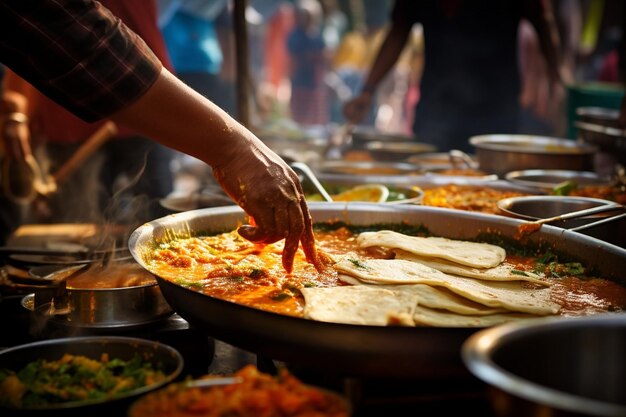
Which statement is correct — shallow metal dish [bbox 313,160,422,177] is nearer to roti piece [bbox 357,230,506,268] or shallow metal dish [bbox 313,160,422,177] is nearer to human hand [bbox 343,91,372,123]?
human hand [bbox 343,91,372,123]

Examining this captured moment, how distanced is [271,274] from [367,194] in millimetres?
1386

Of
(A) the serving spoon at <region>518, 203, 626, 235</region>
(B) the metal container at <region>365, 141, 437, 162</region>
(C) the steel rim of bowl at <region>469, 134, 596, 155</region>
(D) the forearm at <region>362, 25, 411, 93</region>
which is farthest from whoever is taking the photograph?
(D) the forearm at <region>362, 25, 411, 93</region>

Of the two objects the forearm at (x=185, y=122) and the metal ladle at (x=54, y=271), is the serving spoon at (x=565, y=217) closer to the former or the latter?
the forearm at (x=185, y=122)

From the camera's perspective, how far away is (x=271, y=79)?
17.0 metres

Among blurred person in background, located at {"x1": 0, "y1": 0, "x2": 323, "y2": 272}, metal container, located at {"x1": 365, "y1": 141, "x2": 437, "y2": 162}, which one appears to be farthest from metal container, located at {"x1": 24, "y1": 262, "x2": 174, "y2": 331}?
metal container, located at {"x1": 365, "y1": 141, "x2": 437, "y2": 162}

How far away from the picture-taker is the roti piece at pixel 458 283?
2.03 metres

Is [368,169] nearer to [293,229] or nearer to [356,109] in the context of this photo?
[356,109]

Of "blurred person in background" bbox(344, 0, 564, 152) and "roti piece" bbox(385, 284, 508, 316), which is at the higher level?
"blurred person in background" bbox(344, 0, 564, 152)

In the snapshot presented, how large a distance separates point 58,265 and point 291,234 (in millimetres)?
1084

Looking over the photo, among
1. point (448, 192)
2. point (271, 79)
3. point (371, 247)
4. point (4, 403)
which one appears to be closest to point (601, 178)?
point (448, 192)

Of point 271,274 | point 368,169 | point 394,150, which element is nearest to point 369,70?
point 394,150

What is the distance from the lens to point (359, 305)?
1993 mm

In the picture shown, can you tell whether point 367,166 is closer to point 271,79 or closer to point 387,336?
point 387,336

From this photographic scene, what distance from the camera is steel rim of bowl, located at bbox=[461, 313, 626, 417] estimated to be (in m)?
0.97
